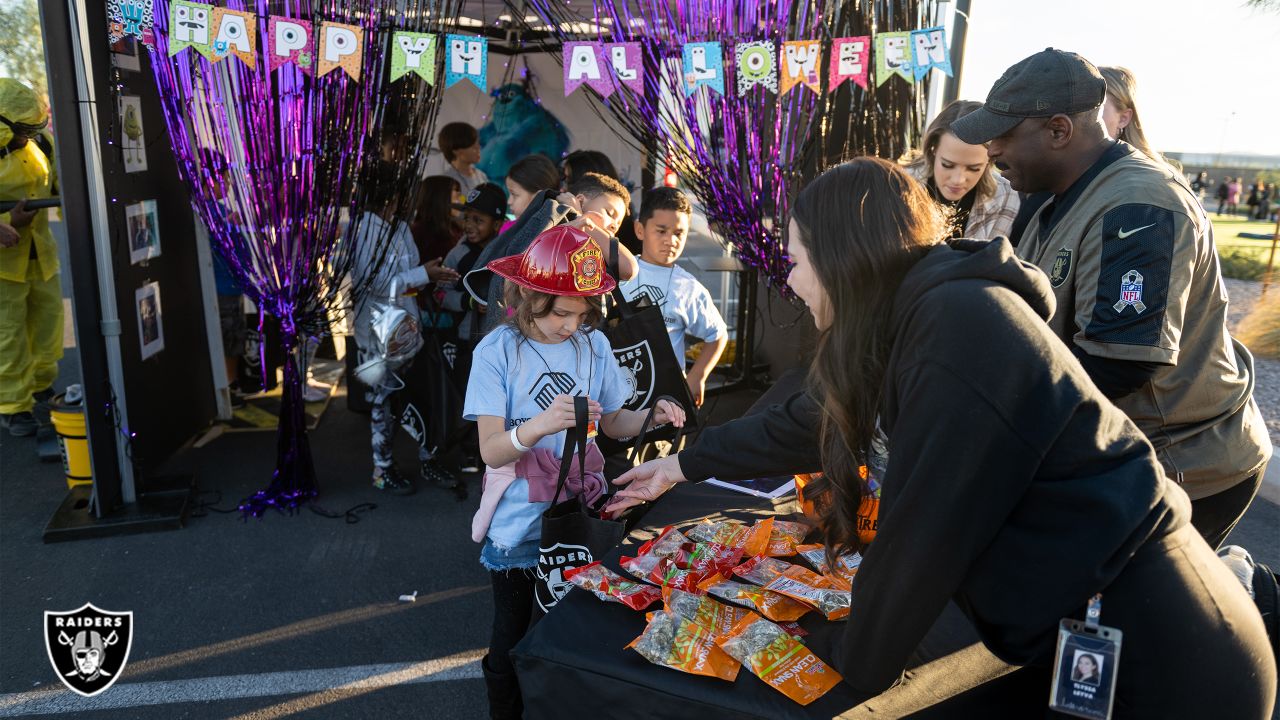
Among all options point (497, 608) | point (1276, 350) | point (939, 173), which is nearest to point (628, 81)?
point (939, 173)

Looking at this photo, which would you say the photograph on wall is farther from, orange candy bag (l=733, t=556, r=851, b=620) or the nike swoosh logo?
the nike swoosh logo

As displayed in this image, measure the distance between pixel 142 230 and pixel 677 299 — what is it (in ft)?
8.61

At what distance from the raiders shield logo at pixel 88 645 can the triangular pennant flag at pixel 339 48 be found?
90.2 inches

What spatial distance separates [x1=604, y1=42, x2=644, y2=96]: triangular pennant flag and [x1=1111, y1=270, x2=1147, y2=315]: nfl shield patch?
9.02 ft

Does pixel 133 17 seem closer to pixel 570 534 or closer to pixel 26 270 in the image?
pixel 26 270

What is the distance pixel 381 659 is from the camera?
2.98 metres

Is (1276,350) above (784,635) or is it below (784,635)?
below

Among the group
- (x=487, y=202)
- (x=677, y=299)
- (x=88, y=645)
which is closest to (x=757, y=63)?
(x=677, y=299)

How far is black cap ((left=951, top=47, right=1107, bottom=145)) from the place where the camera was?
1.86m

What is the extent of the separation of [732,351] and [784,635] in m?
4.97

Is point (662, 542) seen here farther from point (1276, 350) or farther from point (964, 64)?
point (1276, 350)

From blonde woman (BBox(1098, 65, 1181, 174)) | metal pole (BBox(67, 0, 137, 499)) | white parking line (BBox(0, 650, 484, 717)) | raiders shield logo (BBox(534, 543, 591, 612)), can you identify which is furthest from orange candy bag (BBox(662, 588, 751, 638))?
metal pole (BBox(67, 0, 137, 499))

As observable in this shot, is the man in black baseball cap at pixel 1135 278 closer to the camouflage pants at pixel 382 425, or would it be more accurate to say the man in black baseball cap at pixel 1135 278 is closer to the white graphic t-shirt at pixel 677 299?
the white graphic t-shirt at pixel 677 299

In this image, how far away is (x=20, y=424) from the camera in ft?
16.6
